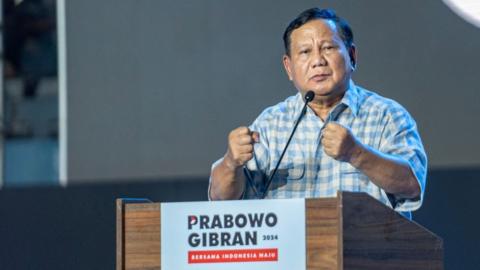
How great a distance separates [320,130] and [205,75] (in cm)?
98

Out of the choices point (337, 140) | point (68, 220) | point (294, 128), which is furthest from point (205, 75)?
point (337, 140)

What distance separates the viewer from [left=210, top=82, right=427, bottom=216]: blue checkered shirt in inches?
106

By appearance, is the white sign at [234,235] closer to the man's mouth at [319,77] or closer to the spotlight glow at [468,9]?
the man's mouth at [319,77]

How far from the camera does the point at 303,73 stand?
2.78 metres

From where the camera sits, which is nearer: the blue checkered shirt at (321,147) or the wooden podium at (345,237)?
the wooden podium at (345,237)

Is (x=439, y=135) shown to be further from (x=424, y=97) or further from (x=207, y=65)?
(x=207, y=65)

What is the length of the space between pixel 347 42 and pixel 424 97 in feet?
2.36

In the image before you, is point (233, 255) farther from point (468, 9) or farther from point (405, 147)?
point (468, 9)

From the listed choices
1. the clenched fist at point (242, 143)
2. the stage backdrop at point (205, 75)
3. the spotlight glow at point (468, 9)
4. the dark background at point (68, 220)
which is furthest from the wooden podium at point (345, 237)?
the dark background at point (68, 220)

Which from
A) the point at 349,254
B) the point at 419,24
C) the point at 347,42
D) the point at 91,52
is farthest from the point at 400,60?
the point at 349,254

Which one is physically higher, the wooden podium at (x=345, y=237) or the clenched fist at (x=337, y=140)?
the clenched fist at (x=337, y=140)

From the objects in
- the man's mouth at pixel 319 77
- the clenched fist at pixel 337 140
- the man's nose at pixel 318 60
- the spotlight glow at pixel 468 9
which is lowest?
the clenched fist at pixel 337 140

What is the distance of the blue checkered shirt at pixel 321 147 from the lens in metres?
2.71

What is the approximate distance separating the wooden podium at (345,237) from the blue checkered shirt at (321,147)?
0.38 meters
